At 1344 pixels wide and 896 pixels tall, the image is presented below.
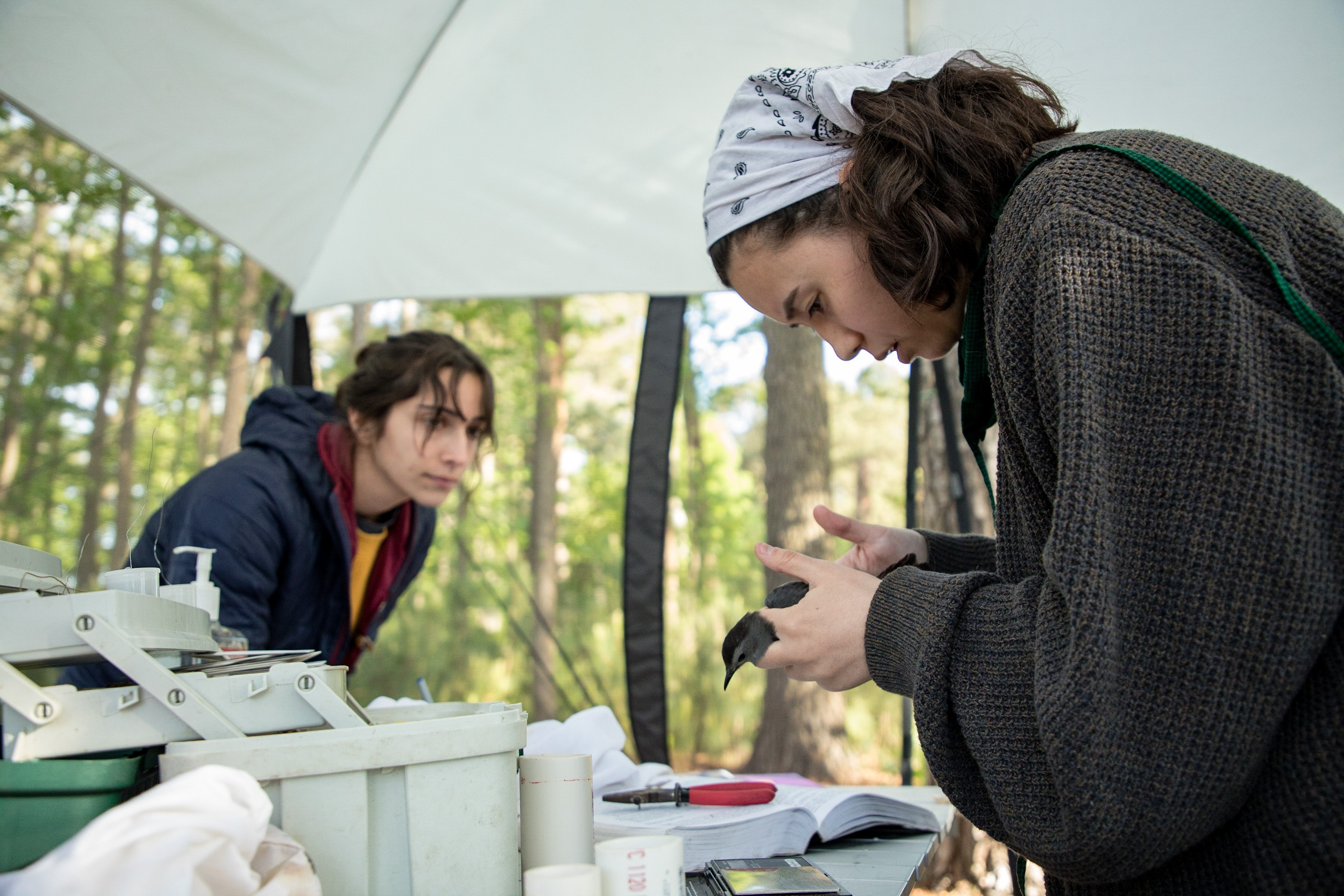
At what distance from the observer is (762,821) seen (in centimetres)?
119

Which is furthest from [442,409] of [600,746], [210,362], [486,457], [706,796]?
[210,362]

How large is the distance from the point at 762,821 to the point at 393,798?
60cm

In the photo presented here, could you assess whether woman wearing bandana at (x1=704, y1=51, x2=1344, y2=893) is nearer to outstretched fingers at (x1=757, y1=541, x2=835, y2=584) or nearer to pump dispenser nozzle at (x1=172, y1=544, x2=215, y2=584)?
outstretched fingers at (x1=757, y1=541, x2=835, y2=584)

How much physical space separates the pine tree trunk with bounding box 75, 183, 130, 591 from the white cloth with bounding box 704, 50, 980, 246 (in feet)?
28.4

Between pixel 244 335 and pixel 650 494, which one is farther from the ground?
pixel 244 335

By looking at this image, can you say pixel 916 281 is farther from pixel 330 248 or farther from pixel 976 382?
pixel 330 248

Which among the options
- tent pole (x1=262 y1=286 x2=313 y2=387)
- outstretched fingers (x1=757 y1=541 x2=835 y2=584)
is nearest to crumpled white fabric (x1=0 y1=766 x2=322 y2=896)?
outstretched fingers (x1=757 y1=541 x2=835 y2=584)

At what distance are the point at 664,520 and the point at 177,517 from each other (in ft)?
4.73

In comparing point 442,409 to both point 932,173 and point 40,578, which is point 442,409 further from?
point 932,173

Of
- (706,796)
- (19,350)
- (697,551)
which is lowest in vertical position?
(697,551)

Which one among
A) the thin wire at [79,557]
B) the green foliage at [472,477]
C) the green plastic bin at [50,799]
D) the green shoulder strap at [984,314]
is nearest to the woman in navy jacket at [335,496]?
the thin wire at [79,557]

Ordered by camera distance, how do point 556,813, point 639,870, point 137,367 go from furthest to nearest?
point 137,367, point 556,813, point 639,870

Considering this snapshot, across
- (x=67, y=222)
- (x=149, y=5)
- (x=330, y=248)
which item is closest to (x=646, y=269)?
(x=330, y=248)

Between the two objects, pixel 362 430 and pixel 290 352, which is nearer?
pixel 362 430
